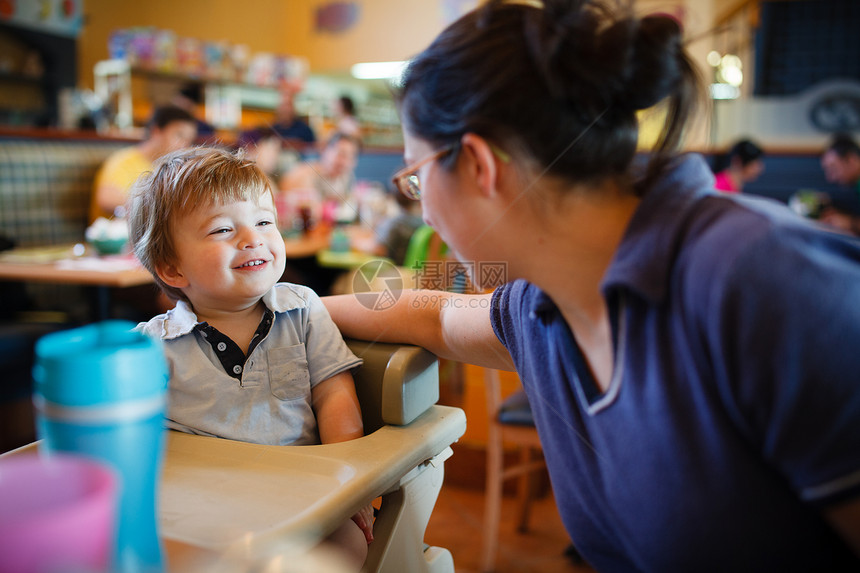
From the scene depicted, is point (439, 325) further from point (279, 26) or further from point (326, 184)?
point (279, 26)

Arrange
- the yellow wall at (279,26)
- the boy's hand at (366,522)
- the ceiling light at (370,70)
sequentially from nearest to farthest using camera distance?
the boy's hand at (366,522) → the yellow wall at (279,26) → the ceiling light at (370,70)

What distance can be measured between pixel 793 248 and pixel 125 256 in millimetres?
2506

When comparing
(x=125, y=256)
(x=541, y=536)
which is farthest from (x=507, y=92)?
(x=125, y=256)

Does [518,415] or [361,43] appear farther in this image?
[361,43]

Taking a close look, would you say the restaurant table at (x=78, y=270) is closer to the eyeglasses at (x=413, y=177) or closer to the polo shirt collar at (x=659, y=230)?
the eyeglasses at (x=413, y=177)

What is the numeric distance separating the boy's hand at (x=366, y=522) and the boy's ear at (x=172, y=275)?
39cm

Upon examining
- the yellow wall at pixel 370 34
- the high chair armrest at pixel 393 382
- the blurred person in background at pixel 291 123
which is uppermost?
the yellow wall at pixel 370 34

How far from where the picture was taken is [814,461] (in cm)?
56

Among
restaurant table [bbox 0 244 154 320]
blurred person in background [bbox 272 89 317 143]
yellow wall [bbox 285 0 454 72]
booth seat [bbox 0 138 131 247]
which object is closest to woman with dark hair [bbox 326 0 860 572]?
restaurant table [bbox 0 244 154 320]

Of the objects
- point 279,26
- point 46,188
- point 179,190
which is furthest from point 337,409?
point 279,26

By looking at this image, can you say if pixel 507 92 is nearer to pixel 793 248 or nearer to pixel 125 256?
pixel 793 248

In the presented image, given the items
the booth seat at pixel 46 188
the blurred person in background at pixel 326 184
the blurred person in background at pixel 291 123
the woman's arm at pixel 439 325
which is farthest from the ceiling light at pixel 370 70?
the woman's arm at pixel 439 325

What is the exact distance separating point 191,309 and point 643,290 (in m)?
0.62

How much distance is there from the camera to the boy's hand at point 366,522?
2.80 ft
